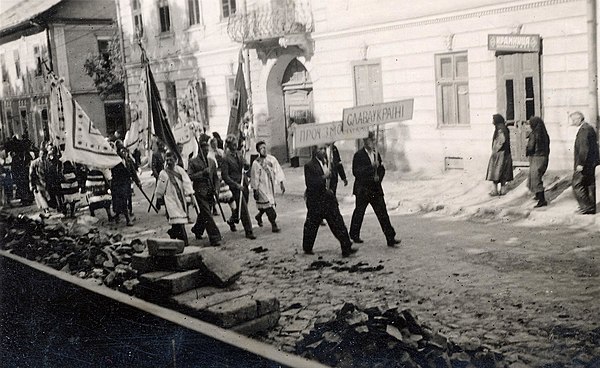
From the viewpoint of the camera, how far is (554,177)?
10.0 m

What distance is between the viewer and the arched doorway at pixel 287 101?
1585 cm

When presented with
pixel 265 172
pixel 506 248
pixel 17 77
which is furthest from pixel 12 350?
pixel 17 77

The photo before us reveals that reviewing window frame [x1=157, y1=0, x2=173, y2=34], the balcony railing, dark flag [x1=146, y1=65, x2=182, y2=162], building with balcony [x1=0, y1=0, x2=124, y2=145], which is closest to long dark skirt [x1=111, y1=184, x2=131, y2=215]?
dark flag [x1=146, y1=65, x2=182, y2=162]

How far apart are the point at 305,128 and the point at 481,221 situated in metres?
3.68

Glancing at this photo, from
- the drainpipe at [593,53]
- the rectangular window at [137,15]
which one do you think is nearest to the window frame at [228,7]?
the rectangular window at [137,15]

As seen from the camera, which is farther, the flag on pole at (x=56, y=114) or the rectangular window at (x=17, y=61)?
the rectangular window at (x=17, y=61)

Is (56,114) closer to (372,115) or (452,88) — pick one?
(372,115)

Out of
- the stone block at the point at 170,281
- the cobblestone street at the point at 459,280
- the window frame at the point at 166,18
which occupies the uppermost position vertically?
the window frame at the point at 166,18

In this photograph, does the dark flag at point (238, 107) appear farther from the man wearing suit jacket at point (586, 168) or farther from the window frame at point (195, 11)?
the man wearing suit jacket at point (586, 168)

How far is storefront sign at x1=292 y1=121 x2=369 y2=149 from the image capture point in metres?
8.03

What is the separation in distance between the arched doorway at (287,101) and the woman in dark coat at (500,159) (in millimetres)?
5406

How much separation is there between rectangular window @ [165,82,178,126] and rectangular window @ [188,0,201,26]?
1838mm

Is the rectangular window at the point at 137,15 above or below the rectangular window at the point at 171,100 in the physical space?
above

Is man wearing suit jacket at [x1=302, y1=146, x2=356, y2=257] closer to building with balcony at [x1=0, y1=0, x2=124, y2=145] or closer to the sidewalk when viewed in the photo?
the sidewalk
